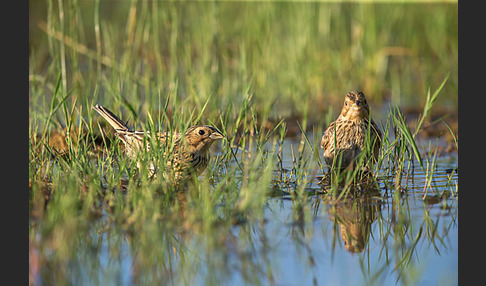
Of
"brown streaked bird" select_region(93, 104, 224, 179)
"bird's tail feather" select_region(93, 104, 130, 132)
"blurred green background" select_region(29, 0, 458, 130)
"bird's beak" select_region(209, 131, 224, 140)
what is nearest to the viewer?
"brown streaked bird" select_region(93, 104, 224, 179)

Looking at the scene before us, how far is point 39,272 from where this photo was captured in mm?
5000

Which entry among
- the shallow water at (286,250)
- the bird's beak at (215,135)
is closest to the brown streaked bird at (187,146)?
the bird's beak at (215,135)

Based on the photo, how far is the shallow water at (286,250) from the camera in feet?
16.7

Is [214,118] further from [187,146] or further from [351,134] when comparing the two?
[351,134]

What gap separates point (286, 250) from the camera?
18.4 feet

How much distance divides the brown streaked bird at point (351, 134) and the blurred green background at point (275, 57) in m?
1.70

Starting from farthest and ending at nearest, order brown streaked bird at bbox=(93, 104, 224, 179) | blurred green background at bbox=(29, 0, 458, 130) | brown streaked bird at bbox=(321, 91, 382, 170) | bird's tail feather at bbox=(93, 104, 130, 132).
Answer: blurred green background at bbox=(29, 0, 458, 130) → bird's tail feather at bbox=(93, 104, 130, 132) → brown streaked bird at bbox=(321, 91, 382, 170) → brown streaked bird at bbox=(93, 104, 224, 179)

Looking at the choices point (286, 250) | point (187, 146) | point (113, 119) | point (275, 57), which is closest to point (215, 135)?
point (187, 146)

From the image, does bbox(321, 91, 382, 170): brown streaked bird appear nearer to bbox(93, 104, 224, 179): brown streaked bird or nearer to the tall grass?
the tall grass

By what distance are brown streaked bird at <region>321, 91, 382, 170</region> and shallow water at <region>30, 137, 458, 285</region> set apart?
990 mm

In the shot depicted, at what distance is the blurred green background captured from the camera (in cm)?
977

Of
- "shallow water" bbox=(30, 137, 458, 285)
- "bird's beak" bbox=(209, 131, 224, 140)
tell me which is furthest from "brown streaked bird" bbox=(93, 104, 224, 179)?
"shallow water" bbox=(30, 137, 458, 285)

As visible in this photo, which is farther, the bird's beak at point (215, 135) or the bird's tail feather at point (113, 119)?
the bird's tail feather at point (113, 119)

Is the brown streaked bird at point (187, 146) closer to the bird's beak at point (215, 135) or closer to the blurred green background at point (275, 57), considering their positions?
the bird's beak at point (215, 135)
